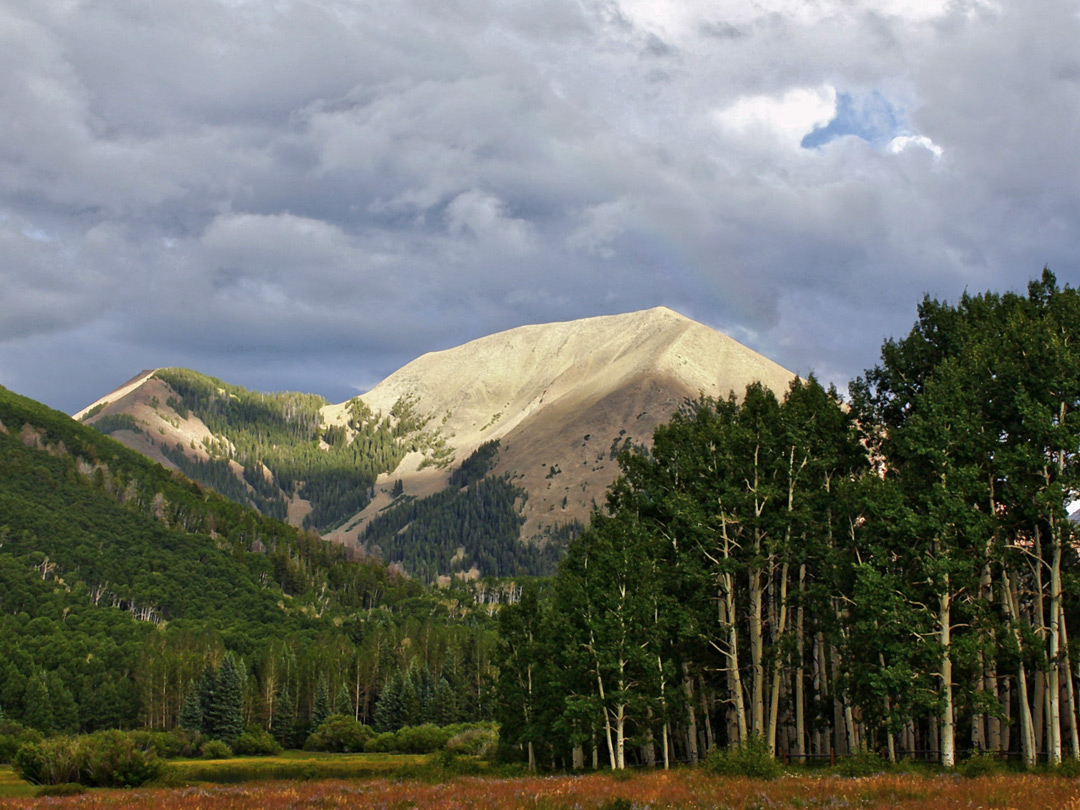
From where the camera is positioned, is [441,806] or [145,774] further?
[145,774]

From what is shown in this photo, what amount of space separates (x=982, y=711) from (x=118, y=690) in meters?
146

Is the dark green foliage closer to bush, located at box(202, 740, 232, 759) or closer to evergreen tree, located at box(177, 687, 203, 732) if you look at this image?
evergreen tree, located at box(177, 687, 203, 732)

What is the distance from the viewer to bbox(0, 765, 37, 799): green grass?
4891cm

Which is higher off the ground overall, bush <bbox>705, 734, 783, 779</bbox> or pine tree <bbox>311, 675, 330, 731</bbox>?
bush <bbox>705, 734, 783, 779</bbox>

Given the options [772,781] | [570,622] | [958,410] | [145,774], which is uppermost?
[958,410]

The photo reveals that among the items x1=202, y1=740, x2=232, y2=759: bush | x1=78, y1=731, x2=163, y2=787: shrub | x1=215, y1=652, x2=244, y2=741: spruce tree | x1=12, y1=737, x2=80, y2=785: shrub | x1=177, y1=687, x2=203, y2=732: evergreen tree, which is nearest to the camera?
x1=12, y1=737, x2=80, y2=785: shrub

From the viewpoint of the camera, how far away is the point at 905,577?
44.4 m

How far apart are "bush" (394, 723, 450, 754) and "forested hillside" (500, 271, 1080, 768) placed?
194ft

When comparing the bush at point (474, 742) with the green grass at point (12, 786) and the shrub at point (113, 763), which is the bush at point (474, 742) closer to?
the green grass at point (12, 786)

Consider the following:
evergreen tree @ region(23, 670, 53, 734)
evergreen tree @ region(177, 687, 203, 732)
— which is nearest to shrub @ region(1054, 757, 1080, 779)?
evergreen tree @ region(177, 687, 203, 732)

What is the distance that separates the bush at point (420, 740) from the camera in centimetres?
12356

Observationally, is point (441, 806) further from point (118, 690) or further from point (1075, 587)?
point (118, 690)

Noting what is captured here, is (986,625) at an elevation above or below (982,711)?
above

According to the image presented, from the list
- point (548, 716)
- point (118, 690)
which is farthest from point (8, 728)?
point (548, 716)
